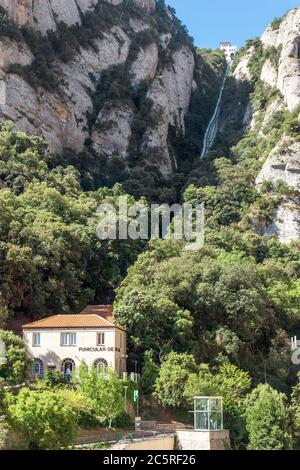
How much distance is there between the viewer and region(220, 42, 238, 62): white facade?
151887 millimetres

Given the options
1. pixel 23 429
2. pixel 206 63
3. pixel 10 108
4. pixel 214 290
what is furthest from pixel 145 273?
pixel 206 63

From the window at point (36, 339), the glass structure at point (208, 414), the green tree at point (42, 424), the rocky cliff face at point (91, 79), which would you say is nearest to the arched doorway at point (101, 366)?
the window at point (36, 339)

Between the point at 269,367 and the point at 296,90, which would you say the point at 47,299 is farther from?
the point at 296,90

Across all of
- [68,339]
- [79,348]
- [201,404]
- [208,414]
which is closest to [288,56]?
[68,339]

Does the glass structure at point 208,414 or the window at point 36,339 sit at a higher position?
the window at point 36,339

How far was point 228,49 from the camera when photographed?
166750mm

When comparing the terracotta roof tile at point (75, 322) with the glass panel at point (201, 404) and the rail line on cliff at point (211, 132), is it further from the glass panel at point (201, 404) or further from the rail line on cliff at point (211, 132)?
the rail line on cliff at point (211, 132)

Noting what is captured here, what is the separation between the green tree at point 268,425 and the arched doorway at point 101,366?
9.20 meters

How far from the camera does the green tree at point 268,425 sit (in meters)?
44.7

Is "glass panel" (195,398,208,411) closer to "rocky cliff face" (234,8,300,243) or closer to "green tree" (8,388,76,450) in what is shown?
"green tree" (8,388,76,450)

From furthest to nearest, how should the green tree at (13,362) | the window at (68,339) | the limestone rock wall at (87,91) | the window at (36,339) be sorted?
the limestone rock wall at (87,91)
the window at (36,339)
the window at (68,339)
the green tree at (13,362)

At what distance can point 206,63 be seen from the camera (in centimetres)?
13775

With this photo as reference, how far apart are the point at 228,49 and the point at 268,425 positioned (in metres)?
132

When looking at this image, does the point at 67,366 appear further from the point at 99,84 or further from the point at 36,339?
the point at 99,84
